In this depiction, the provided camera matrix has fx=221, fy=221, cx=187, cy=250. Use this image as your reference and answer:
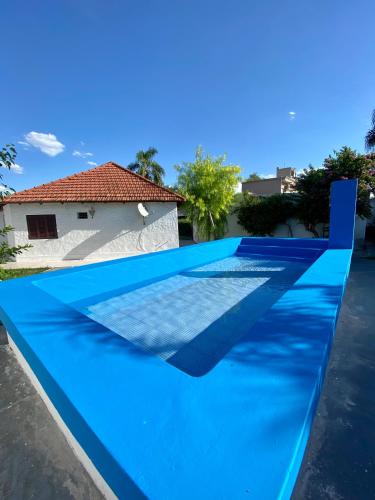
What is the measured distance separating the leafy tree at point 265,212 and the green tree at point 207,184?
1.34 meters

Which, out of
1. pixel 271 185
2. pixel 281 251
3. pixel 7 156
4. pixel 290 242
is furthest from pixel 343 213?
pixel 271 185

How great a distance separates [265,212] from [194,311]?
41.0 ft

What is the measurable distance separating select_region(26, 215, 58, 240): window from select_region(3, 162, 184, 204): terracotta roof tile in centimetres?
96

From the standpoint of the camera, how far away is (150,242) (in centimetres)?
1255

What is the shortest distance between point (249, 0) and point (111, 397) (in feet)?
36.3

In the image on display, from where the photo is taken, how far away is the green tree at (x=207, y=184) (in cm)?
1552

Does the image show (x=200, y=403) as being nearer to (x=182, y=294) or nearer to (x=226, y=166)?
(x=182, y=294)

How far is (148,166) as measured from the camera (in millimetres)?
29297

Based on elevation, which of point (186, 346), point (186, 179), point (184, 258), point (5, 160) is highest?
point (186, 179)

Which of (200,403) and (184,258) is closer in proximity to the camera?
(200,403)

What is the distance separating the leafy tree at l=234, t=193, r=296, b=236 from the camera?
1504cm

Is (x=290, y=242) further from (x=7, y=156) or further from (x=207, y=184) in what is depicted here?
(x=7, y=156)

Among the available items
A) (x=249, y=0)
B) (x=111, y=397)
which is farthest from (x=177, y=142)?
(x=111, y=397)

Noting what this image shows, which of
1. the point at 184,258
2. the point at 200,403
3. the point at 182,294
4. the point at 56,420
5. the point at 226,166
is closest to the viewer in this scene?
the point at 200,403
